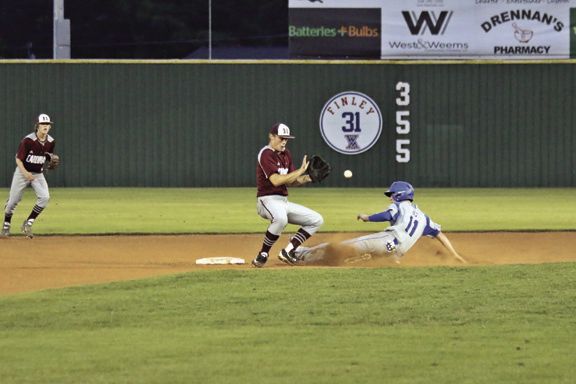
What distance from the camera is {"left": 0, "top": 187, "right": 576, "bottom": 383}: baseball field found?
32.3 ft

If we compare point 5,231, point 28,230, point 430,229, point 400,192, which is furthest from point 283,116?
point 430,229

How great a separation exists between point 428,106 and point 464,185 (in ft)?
6.44

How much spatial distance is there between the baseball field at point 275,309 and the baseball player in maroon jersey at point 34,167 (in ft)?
1.27

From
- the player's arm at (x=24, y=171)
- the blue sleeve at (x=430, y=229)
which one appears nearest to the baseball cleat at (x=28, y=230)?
the player's arm at (x=24, y=171)

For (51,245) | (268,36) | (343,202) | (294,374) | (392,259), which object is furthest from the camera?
(268,36)

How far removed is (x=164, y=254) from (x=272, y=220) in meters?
2.43

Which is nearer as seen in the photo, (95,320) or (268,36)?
(95,320)

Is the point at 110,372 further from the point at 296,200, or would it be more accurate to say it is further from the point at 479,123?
the point at 479,123

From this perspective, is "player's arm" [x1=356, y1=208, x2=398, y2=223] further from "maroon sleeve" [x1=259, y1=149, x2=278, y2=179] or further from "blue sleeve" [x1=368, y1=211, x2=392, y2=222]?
"maroon sleeve" [x1=259, y1=149, x2=278, y2=179]

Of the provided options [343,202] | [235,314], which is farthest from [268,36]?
[235,314]

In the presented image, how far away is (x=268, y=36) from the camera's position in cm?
6053

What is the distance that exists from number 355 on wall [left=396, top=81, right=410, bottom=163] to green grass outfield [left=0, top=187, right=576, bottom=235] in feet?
3.74

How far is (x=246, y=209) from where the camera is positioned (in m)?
25.7

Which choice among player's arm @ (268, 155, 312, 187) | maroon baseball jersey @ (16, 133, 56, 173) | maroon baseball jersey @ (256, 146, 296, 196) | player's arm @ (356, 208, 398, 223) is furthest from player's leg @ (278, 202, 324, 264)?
maroon baseball jersey @ (16, 133, 56, 173)
